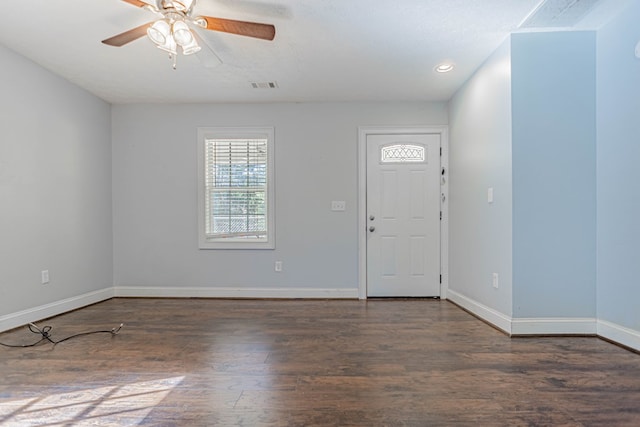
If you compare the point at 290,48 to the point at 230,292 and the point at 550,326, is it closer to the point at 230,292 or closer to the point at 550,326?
the point at 230,292

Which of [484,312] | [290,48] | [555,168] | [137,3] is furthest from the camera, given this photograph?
[484,312]

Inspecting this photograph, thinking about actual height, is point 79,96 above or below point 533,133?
above

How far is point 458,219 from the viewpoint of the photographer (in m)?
3.83

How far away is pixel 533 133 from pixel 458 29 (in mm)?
1015

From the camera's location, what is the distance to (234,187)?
14.0 ft

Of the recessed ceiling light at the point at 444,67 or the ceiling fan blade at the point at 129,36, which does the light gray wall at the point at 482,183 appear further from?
the ceiling fan blade at the point at 129,36

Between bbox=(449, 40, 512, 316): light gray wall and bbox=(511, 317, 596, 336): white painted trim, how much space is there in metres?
0.12

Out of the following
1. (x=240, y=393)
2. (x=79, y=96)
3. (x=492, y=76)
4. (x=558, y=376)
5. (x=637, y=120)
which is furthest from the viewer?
(x=79, y=96)

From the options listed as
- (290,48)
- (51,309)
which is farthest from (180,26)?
(51,309)

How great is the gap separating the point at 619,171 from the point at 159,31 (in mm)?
3348

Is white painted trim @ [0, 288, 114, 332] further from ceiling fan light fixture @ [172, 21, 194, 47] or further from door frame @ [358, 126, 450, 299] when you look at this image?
door frame @ [358, 126, 450, 299]

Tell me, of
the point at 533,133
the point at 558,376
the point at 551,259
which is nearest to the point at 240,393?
the point at 558,376

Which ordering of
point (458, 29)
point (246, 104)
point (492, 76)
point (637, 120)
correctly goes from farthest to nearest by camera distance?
point (246, 104) → point (492, 76) → point (458, 29) → point (637, 120)

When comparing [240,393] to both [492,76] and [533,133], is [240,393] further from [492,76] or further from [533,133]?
[492,76]
